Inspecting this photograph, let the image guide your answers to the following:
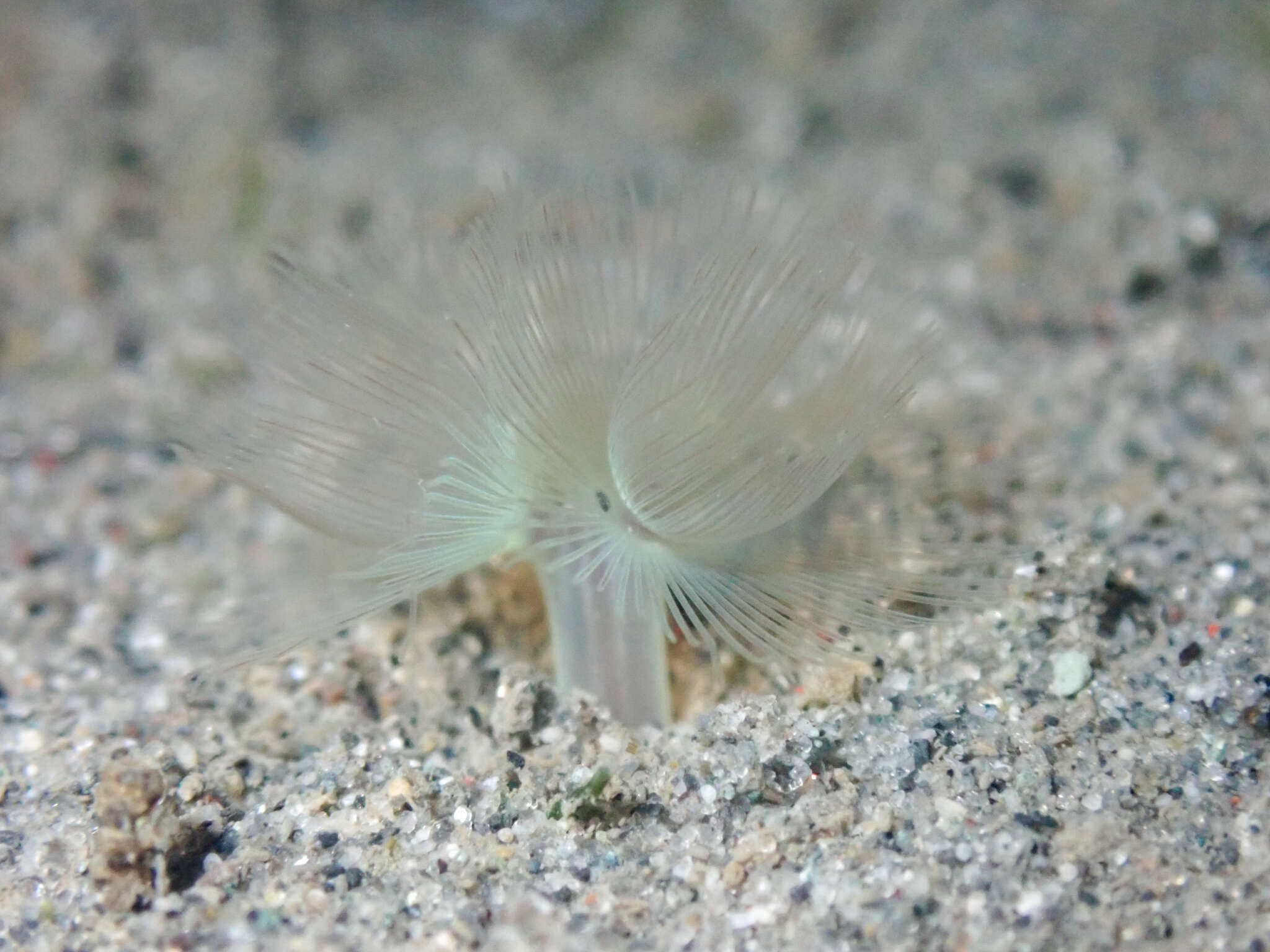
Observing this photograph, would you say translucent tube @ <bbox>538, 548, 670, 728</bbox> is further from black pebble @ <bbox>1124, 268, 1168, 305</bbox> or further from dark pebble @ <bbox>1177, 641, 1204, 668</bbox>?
black pebble @ <bbox>1124, 268, 1168, 305</bbox>

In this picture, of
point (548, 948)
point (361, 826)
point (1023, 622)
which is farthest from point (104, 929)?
point (1023, 622)

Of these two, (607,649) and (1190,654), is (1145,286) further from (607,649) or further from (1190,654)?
(607,649)

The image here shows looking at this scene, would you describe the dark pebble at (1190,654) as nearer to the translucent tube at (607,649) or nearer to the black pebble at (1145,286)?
the translucent tube at (607,649)

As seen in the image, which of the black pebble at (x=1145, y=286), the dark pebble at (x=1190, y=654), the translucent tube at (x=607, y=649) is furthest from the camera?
the black pebble at (x=1145, y=286)

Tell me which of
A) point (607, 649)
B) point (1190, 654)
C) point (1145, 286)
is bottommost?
point (1190, 654)

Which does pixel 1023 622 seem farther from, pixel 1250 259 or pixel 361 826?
Answer: pixel 1250 259

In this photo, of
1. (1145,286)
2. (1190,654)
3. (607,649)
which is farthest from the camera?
(1145,286)

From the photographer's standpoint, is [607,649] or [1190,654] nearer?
[1190,654]

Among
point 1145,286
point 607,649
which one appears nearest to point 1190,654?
point 607,649

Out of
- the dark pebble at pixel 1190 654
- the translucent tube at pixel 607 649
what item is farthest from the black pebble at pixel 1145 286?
the translucent tube at pixel 607 649
